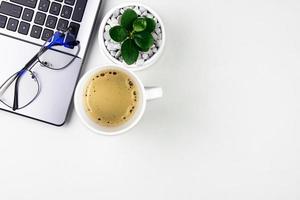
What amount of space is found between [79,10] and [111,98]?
0.15 meters

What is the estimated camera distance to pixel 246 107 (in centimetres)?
79

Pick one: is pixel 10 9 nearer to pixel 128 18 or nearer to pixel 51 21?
pixel 51 21

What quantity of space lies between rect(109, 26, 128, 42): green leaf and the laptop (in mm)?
66

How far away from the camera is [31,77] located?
76cm

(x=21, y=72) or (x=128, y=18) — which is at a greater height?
(x=128, y=18)

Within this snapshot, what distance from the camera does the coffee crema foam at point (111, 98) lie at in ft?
2.29

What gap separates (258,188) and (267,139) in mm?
81

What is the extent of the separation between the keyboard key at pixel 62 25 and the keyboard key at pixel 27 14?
4 cm

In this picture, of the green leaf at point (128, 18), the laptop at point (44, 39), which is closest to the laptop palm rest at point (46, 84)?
the laptop at point (44, 39)

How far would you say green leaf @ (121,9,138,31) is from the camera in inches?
27.4

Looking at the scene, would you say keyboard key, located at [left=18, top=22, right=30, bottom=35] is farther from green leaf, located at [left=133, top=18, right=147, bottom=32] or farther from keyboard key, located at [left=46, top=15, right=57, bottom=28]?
green leaf, located at [left=133, top=18, right=147, bottom=32]

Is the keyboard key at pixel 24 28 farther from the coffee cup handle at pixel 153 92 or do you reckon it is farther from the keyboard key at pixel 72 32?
the coffee cup handle at pixel 153 92

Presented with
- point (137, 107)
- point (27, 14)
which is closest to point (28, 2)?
point (27, 14)

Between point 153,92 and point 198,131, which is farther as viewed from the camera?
point 198,131
